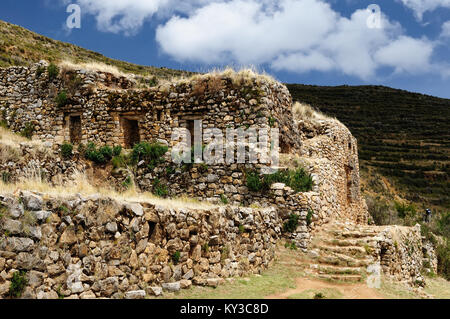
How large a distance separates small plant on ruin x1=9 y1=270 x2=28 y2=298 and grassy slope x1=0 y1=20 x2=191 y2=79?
65.1 feet

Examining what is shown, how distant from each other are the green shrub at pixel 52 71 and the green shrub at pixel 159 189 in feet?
19.3

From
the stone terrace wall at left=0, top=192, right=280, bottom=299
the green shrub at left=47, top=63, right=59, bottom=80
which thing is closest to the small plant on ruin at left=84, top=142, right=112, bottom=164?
the green shrub at left=47, top=63, right=59, bottom=80

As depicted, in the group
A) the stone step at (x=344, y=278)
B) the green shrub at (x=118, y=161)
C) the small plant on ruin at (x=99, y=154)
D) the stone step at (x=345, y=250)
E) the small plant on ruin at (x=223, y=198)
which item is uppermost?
the small plant on ruin at (x=99, y=154)

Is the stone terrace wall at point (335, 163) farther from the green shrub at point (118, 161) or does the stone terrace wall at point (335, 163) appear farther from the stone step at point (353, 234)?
the green shrub at point (118, 161)

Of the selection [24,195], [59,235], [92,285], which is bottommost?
[92,285]

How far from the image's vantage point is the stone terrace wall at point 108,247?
502 cm

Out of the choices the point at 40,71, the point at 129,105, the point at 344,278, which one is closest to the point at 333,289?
the point at 344,278

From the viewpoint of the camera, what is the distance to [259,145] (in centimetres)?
1241

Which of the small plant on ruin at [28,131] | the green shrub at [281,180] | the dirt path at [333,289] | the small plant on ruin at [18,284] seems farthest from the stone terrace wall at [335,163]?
the small plant on ruin at [28,131]

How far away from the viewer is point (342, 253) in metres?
10.4

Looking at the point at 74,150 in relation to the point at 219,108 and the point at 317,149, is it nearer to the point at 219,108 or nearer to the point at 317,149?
the point at 219,108

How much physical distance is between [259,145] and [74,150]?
619cm
